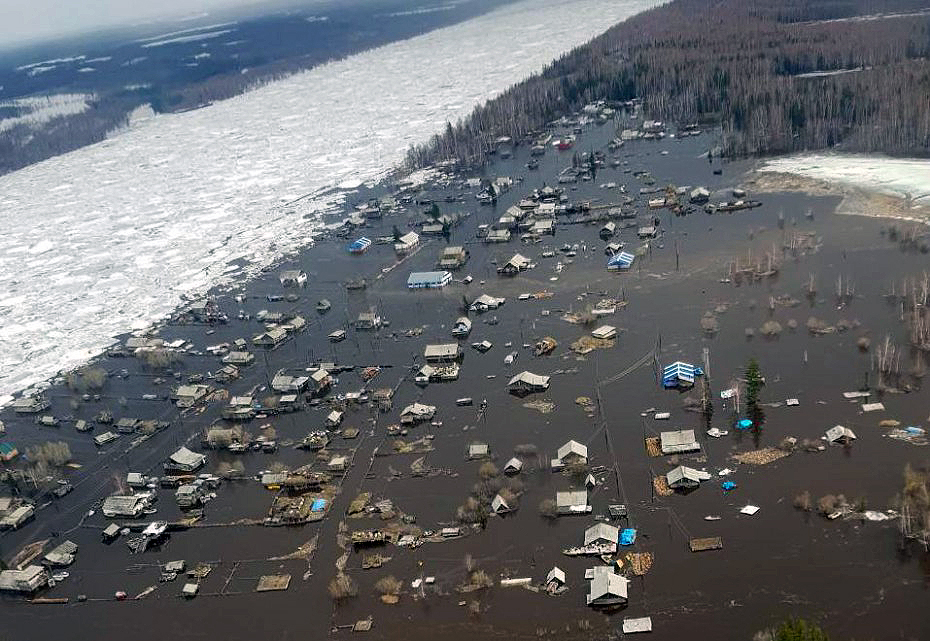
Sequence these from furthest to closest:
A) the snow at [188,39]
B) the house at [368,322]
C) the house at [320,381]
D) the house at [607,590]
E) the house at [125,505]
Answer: the snow at [188,39] → the house at [368,322] → the house at [320,381] → the house at [125,505] → the house at [607,590]

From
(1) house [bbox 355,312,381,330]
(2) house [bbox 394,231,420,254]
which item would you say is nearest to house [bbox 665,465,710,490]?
(1) house [bbox 355,312,381,330]

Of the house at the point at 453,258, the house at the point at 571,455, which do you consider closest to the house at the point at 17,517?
the house at the point at 571,455

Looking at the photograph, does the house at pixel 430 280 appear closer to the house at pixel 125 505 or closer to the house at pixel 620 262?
the house at pixel 620 262

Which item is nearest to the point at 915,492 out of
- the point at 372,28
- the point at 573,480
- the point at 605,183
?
the point at 573,480

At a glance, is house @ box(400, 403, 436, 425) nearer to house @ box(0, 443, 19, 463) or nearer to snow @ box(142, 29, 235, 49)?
house @ box(0, 443, 19, 463)

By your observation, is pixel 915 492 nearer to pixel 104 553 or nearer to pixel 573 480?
pixel 573 480
